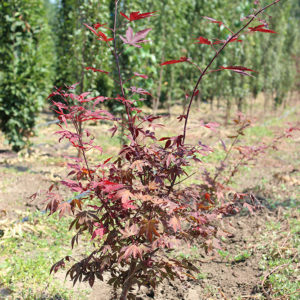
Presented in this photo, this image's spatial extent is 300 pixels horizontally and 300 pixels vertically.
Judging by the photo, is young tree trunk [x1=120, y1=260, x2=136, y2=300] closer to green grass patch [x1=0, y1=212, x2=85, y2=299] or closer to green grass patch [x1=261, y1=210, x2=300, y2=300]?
green grass patch [x1=0, y1=212, x2=85, y2=299]

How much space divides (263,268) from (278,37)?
16.9m

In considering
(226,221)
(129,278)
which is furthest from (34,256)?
(226,221)

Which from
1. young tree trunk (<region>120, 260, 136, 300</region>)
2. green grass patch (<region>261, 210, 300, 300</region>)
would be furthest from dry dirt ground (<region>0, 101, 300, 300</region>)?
young tree trunk (<region>120, 260, 136, 300</region>)

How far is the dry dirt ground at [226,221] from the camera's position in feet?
8.73

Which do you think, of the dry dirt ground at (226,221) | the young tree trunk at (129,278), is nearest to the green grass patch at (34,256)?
the dry dirt ground at (226,221)

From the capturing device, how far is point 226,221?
3.94 m

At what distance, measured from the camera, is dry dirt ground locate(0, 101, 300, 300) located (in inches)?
105

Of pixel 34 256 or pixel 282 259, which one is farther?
pixel 34 256

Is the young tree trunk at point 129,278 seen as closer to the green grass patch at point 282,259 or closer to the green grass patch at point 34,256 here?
the green grass patch at point 34,256

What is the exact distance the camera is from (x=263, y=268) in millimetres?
Answer: 2883

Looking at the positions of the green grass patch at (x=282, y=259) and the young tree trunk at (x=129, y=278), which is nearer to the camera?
the young tree trunk at (x=129, y=278)

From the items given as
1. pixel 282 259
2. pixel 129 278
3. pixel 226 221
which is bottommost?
pixel 226 221

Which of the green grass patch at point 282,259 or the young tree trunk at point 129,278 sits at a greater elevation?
the young tree trunk at point 129,278

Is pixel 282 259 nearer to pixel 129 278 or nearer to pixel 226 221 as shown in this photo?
pixel 226 221
